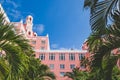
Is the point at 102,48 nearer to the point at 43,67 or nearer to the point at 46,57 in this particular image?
the point at 43,67

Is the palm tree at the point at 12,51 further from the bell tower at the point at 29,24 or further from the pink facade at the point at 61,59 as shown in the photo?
the bell tower at the point at 29,24

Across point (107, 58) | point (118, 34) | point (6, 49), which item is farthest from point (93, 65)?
point (6, 49)

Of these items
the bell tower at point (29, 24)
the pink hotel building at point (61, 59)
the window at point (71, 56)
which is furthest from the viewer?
the bell tower at point (29, 24)

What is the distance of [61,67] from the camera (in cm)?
9131

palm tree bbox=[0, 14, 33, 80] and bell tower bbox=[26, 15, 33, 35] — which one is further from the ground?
bell tower bbox=[26, 15, 33, 35]

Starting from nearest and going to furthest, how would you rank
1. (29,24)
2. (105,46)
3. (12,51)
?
(105,46), (12,51), (29,24)

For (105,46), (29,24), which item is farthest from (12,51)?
(29,24)

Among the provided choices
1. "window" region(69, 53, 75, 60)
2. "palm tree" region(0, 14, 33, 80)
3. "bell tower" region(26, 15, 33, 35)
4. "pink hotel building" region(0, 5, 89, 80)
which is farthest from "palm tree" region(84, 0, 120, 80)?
"bell tower" region(26, 15, 33, 35)

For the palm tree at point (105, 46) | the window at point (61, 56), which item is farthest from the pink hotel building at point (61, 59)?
the palm tree at point (105, 46)

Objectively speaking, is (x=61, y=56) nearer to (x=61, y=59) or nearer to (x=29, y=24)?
(x=61, y=59)

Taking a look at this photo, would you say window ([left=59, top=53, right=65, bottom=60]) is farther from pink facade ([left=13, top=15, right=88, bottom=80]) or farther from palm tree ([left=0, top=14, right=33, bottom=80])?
palm tree ([left=0, top=14, right=33, bottom=80])

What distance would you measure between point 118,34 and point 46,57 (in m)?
84.7

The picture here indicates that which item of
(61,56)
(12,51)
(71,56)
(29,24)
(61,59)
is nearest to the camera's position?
(12,51)

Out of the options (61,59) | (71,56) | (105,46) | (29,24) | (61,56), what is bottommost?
(105,46)
